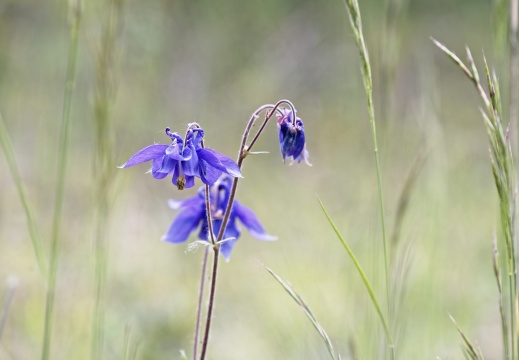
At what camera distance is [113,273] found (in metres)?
3.44

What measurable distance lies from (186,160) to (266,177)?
3.57 metres

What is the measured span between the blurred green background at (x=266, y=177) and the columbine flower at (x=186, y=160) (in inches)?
4.1

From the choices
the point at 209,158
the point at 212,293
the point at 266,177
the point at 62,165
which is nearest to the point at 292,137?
the point at 209,158

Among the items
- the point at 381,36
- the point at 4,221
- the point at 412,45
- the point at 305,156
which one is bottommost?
the point at 4,221

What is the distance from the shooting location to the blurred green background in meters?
2.45

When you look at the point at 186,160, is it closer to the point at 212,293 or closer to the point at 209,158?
the point at 209,158

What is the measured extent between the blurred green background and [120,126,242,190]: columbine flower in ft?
0.34

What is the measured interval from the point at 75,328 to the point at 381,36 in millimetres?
1718

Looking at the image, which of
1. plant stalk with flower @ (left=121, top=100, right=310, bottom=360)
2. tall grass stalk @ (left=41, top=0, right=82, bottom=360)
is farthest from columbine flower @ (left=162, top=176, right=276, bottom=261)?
tall grass stalk @ (left=41, top=0, right=82, bottom=360)

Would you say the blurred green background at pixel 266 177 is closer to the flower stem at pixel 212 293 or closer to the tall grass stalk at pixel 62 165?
the tall grass stalk at pixel 62 165

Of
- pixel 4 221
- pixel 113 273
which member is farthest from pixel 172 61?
pixel 113 273

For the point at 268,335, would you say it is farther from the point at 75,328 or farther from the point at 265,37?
the point at 265,37

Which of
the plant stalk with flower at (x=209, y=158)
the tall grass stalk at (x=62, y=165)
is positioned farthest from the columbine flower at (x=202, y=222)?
the tall grass stalk at (x=62, y=165)

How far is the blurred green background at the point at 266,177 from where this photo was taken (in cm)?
245
